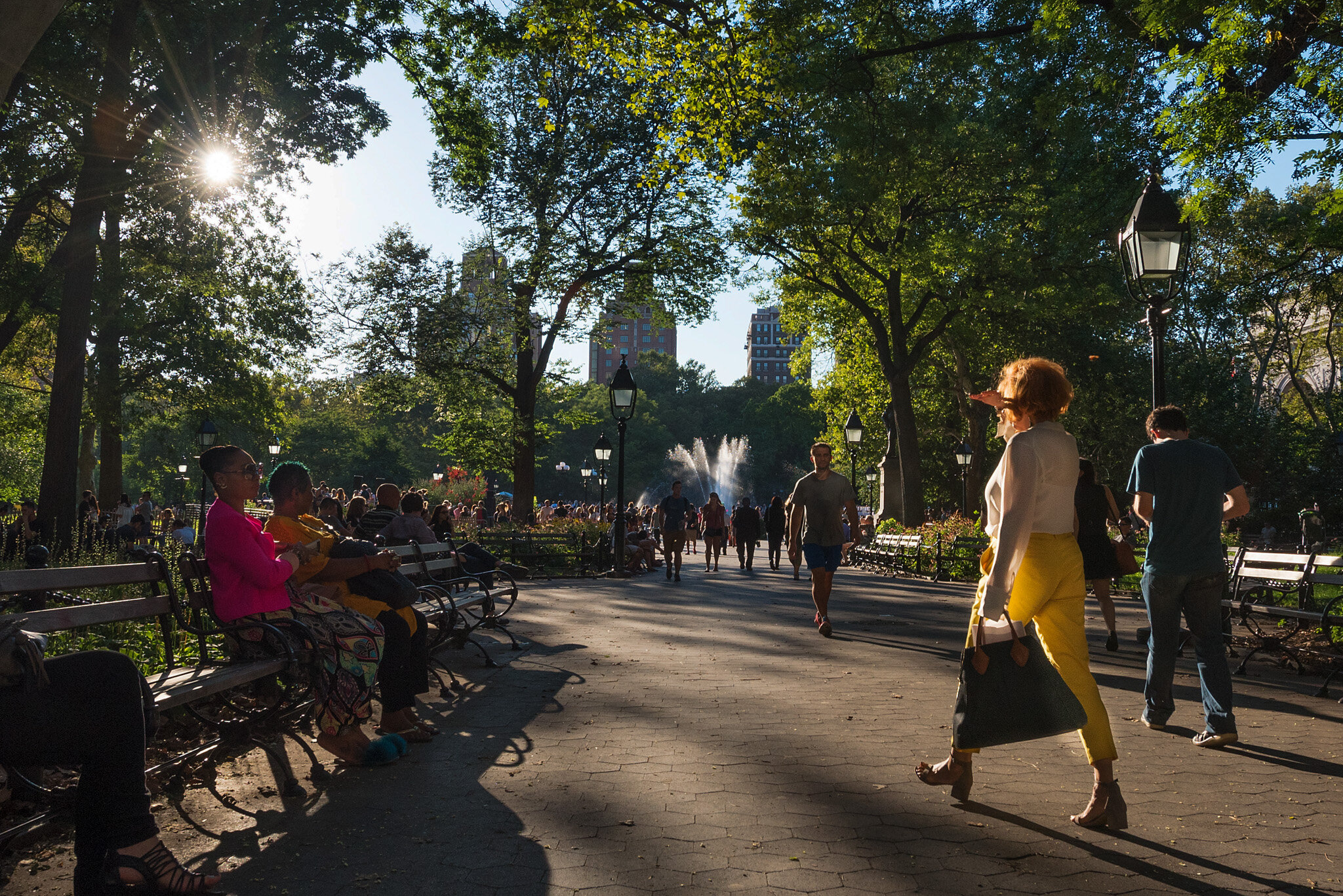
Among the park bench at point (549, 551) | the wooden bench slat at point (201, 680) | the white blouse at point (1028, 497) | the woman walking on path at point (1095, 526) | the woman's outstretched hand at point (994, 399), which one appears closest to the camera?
the wooden bench slat at point (201, 680)

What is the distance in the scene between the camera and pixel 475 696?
7086 mm

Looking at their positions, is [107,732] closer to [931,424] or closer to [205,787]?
[205,787]

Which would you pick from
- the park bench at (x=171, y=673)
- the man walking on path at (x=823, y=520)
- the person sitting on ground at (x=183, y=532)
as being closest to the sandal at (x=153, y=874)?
the park bench at (x=171, y=673)

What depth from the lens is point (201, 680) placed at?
168 inches

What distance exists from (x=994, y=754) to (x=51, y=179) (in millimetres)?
19668

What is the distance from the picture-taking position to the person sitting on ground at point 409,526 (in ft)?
33.5

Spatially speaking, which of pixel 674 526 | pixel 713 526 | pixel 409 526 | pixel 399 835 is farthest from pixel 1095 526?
pixel 713 526

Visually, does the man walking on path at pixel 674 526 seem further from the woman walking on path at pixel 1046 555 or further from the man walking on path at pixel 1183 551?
the woman walking on path at pixel 1046 555

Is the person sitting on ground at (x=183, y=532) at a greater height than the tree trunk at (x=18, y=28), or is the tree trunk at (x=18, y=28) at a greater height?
the tree trunk at (x=18, y=28)

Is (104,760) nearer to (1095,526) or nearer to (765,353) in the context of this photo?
(1095,526)

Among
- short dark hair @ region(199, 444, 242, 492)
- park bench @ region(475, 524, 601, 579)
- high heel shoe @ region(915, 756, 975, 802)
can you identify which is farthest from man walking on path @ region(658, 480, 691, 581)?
high heel shoe @ region(915, 756, 975, 802)

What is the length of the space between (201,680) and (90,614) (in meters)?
0.57

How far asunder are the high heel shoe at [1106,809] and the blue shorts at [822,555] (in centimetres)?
648

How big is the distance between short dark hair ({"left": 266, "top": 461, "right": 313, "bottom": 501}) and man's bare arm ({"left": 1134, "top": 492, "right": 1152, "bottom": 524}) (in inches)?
187
